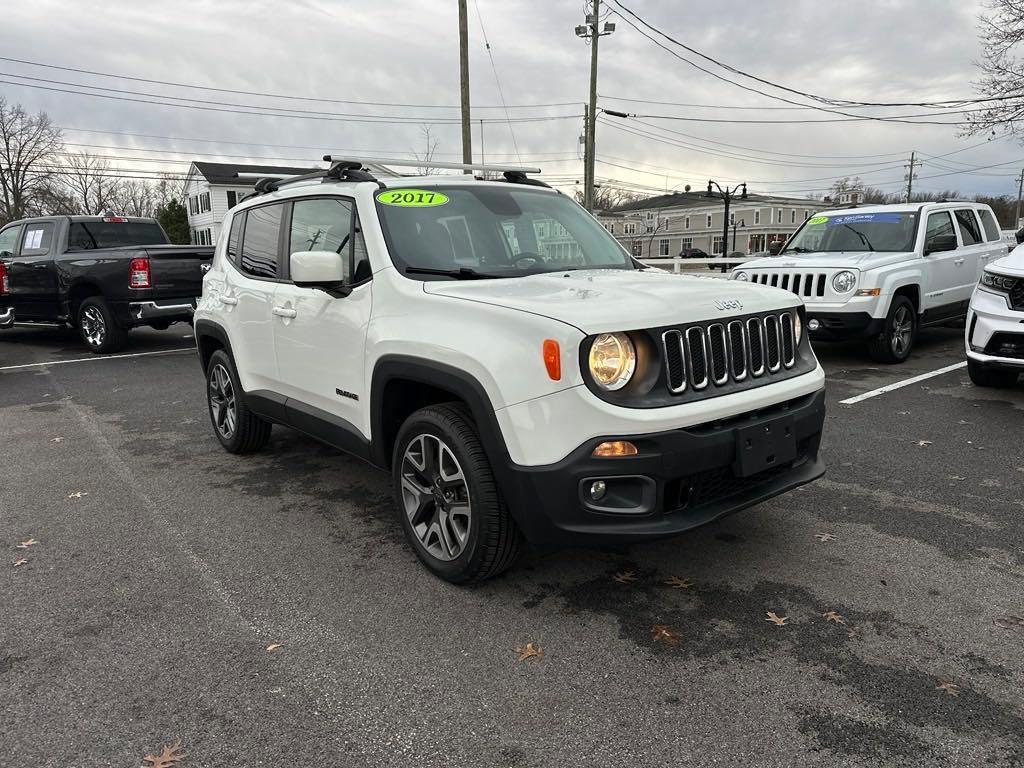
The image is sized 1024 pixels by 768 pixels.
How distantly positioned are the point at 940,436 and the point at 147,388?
7990mm

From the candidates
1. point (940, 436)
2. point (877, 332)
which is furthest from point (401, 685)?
point (877, 332)

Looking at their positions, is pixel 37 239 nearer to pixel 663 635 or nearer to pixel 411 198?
pixel 411 198

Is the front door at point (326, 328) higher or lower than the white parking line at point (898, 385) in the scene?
higher

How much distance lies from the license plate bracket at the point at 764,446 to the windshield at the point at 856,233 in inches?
274

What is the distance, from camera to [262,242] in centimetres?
482

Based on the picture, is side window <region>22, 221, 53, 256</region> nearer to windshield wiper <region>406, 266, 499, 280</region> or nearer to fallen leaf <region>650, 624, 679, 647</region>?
windshield wiper <region>406, 266, 499, 280</region>

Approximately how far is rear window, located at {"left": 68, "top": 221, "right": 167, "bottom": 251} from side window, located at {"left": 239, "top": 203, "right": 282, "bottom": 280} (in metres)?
7.23

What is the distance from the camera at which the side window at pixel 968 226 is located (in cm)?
959

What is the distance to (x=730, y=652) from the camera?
2801mm

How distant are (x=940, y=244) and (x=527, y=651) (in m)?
8.61

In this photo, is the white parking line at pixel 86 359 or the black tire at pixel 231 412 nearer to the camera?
the black tire at pixel 231 412

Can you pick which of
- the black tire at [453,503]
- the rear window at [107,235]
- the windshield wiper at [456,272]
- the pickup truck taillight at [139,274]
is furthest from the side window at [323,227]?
the rear window at [107,235]

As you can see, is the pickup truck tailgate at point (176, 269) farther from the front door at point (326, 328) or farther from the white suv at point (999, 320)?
the white suv at point (999, 320)

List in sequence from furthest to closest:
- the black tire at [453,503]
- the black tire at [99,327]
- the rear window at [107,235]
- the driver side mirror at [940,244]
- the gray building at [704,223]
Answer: the gray building at [704,223] → the rear window at [107,235] → the black tire at [99,327] → the driver side mirror at [940,244] → the black tire at [453,503]
